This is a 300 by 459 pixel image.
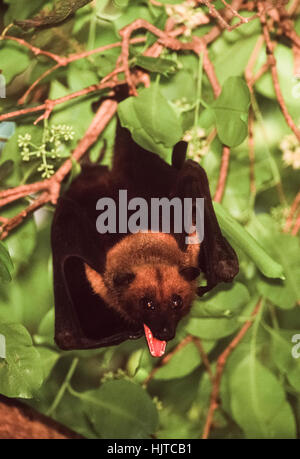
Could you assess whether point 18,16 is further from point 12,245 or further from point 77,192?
point 12,245

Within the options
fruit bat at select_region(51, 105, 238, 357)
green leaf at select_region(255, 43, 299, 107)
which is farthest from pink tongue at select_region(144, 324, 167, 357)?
green leaf at select_region(255, 43, 299, 107)

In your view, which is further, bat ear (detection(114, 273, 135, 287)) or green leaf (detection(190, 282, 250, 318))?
green leaf (detection(190, 282, 250, 318))

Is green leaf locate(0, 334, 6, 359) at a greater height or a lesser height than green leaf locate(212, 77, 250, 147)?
lesser

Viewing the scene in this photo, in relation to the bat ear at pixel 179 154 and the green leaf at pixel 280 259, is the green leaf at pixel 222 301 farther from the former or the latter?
the bat ear at pixel 179 154

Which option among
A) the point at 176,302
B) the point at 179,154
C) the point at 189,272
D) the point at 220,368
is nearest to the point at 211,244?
the point at 189,272

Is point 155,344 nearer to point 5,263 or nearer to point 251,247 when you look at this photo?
point 251,247

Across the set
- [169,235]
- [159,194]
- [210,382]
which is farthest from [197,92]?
[210,382]

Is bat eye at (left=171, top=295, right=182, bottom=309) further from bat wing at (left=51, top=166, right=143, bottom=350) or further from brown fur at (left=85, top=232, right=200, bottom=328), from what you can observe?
bat wing at (left=51, top=166, right=143, bottom=350)
